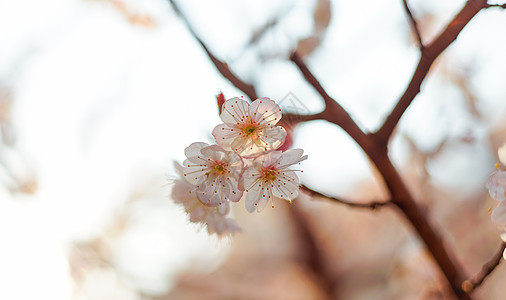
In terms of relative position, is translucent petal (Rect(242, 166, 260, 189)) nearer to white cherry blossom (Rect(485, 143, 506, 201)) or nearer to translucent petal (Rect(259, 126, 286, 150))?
translucent petal (Rect(259, 126, 286, 150))

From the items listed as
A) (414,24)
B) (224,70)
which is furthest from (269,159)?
(414,24)

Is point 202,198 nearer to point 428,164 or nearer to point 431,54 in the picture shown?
point 431,54

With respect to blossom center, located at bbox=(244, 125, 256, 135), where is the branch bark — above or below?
below

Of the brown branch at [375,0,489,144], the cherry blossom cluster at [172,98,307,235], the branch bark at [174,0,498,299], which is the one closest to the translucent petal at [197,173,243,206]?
the cherry blossom cluster at [172,98,307,235]

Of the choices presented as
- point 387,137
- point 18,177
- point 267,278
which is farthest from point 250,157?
point 267,278

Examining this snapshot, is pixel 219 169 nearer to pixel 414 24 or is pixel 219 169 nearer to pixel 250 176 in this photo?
pixel 250 176

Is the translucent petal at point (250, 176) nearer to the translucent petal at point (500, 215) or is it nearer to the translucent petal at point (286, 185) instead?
the translucent petal at point (286, 185)

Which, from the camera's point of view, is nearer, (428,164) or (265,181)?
(265,181)
